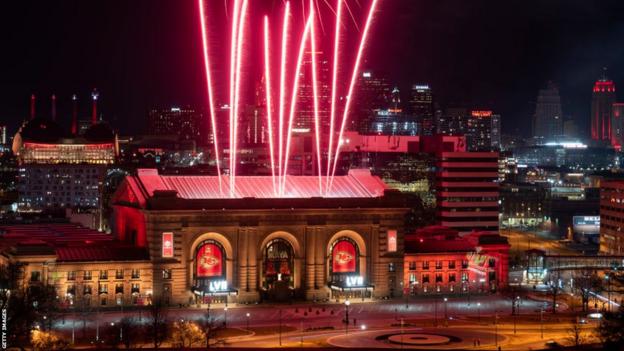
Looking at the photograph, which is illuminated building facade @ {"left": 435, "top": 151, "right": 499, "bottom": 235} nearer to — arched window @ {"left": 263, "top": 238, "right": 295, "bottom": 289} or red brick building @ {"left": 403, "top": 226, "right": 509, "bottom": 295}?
red brick building @ {"left": 403, "top": 226, "right": 509, "bottom": 295}

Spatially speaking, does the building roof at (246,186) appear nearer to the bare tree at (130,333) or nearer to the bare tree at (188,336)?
the bare tree at (130,333)

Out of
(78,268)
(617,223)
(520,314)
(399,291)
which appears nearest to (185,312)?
(78,268)

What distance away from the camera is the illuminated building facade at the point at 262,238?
319 ft

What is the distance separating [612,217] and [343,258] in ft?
203

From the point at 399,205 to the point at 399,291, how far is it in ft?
29.6

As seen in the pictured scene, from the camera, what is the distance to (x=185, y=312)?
303 feet

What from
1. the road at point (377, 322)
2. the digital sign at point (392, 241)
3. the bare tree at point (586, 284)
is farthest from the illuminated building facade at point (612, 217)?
the digital sign at point (392, 241)

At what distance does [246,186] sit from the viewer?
105 m

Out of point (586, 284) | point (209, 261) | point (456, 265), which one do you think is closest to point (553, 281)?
point (586, 284)

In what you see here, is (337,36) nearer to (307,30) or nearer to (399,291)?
(307,30)

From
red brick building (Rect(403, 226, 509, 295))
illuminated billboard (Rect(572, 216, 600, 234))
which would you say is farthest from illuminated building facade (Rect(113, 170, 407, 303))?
illuminated billboard (Rect(572, 216, 600, 234))

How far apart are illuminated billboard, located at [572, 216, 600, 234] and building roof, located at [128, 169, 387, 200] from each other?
90.3m

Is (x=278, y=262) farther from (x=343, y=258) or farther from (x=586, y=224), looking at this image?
(x=586, y=224)

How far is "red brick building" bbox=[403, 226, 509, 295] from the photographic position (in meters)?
107
